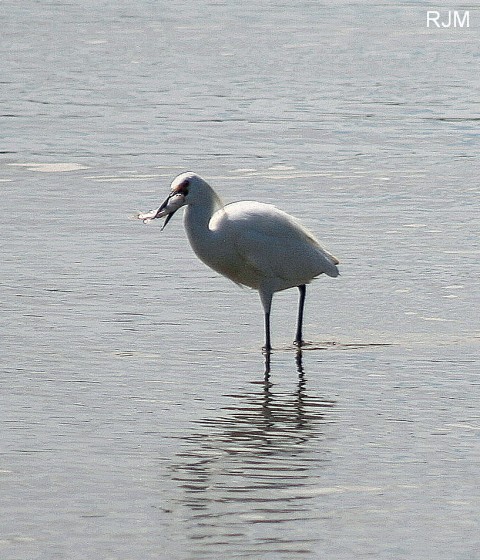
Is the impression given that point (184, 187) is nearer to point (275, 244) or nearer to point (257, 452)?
point (275, 244)

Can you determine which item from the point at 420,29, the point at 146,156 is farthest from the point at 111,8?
the point at 146,156

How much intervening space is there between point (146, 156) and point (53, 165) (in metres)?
1.19

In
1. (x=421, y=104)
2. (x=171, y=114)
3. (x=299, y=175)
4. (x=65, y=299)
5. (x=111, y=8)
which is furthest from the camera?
(x=111, y=8)

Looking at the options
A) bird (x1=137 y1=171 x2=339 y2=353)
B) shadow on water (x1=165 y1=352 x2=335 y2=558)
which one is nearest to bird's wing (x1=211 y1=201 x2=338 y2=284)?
bird (x1=137 y1=171 x2=339 y2=353)

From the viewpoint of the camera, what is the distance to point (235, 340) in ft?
35.7

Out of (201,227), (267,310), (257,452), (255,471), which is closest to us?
(255,471)

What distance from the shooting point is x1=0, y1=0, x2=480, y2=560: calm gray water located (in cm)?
720

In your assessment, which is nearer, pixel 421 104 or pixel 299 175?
pixel 299 175

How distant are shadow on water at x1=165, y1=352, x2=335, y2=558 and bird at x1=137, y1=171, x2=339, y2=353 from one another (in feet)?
4.01

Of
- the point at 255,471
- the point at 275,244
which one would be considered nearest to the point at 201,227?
the point at 275,244

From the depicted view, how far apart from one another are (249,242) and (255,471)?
310 centimetres

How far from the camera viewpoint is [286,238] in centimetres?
1096

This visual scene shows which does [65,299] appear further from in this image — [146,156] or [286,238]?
[146,156]

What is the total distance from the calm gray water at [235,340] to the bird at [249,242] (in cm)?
38
